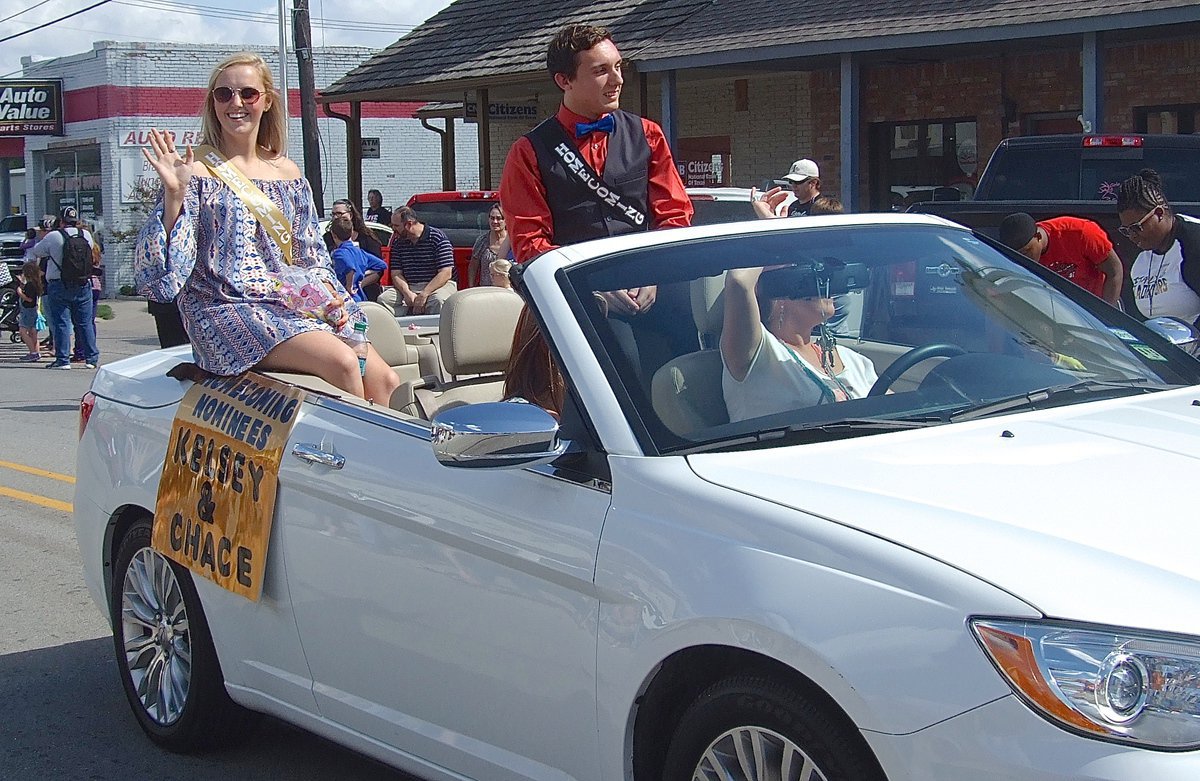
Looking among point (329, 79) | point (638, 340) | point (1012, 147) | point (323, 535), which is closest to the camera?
point (638, 340)

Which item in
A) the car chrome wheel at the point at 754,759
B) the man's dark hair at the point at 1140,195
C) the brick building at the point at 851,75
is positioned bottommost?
the car chrome wheel at the point at 754,759

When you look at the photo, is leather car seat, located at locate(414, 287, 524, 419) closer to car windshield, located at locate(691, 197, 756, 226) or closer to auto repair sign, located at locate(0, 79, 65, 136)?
car windshield, located at locate(691, 197, 756, 226)

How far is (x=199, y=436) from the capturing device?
4.60 meters

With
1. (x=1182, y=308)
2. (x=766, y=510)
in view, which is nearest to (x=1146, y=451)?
(x=766, y=510)

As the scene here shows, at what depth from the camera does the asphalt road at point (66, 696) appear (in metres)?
4.75

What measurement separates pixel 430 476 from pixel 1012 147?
8113mm

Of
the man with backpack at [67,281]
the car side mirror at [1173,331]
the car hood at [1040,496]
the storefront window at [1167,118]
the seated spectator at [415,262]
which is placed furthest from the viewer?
the man with backpack at [67,281]

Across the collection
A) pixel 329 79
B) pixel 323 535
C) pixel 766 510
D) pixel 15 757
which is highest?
pixel 329 79

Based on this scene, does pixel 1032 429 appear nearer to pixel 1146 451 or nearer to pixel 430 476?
pixel 1146 451

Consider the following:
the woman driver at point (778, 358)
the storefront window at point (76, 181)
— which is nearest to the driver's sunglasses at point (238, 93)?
the woman driver at point (778, 358)

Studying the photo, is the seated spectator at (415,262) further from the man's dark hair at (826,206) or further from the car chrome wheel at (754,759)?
the car chrome wheel at (754,759)

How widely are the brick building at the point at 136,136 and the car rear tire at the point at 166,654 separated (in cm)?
3197

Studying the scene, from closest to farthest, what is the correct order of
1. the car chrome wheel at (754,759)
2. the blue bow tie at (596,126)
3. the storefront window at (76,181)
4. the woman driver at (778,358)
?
the car chrome wheel at (754,759) < the woman driver at (778,358) < the blue bow tie at (596,126) < the storefront window at (76,181)

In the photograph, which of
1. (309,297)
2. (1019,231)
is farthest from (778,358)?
(1019,231)
